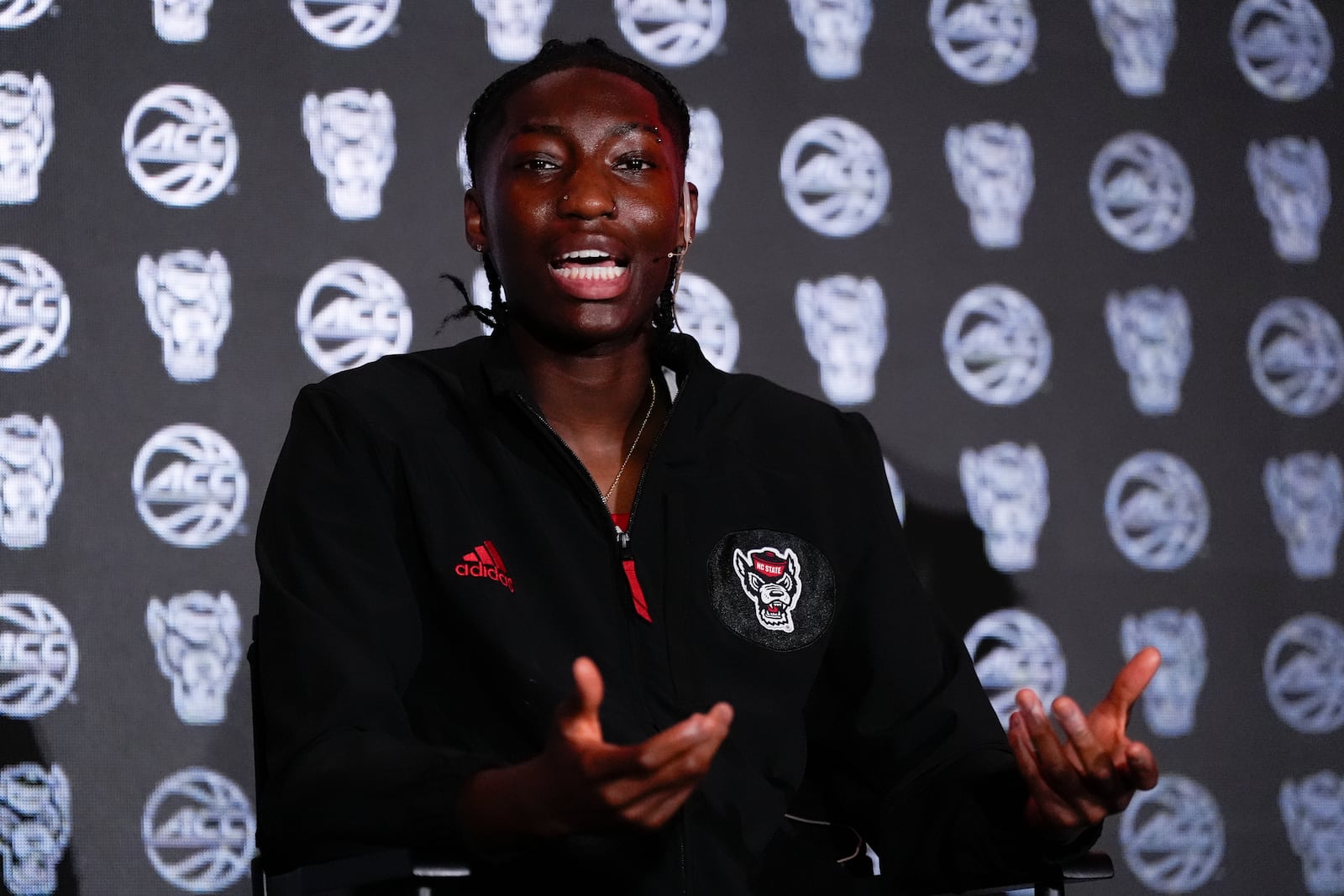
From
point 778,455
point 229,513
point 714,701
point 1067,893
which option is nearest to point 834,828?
point 714,701

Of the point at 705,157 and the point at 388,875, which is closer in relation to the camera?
the point at 388,875

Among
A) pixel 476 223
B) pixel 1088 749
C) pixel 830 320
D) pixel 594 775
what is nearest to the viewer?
pixel 594 775

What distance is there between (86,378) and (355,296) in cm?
39

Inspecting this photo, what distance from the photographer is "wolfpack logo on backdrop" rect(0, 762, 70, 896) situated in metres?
1.86

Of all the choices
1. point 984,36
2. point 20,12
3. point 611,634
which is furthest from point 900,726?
point 20,12

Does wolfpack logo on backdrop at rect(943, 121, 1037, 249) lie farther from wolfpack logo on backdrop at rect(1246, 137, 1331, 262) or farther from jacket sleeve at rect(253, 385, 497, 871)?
jacket sleeve at rect(253, 385, 497, 871)

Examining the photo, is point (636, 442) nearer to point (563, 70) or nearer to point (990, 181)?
point (563, 70)

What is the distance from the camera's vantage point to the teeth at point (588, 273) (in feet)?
4.20

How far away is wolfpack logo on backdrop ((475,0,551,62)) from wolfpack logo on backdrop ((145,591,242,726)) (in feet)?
2.99

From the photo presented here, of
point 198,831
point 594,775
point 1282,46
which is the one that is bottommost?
point 198,831

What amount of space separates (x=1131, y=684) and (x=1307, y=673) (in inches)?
53.7

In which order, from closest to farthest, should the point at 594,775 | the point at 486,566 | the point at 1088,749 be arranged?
the point at 594,775 < the point at 1088,749 < the point at 486,566

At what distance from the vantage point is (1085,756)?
0.96 metres

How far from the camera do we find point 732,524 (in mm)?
1287
